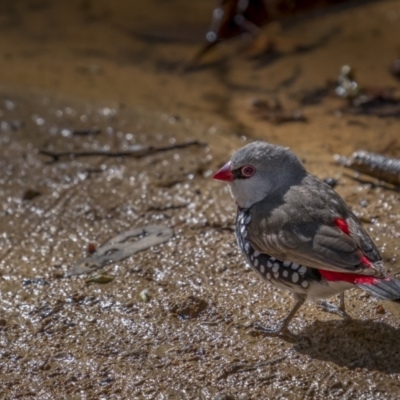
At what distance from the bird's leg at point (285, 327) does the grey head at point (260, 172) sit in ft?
1.97

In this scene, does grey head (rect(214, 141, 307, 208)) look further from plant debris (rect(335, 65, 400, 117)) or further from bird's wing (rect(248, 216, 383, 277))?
plant debris (rect(335, 65, 400, 117))

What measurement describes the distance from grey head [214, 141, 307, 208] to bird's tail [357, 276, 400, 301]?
92 centimetres

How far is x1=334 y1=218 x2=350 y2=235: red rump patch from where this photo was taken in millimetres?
3863

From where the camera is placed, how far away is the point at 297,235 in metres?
3.93

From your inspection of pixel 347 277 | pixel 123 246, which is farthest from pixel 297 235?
pixel 123 246

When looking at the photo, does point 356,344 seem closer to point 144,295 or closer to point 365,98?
point 144,295

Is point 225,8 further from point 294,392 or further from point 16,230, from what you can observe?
point 294,392

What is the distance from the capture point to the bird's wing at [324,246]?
12.0ft

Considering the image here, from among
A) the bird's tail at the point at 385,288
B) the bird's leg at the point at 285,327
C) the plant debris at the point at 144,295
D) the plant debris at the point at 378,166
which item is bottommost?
the plant debris at the point at 144,295

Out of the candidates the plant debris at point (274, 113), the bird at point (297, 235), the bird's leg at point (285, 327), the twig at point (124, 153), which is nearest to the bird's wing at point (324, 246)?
the bird at point (297, 235)

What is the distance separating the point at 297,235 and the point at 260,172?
1.82 feet

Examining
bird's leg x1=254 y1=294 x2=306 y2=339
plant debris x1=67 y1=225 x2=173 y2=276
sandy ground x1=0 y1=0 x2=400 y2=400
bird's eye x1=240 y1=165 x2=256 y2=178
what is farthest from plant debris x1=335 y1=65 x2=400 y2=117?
bird's leg x1=254 y1=294 x2=306 y2=339

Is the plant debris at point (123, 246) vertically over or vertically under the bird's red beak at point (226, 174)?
under

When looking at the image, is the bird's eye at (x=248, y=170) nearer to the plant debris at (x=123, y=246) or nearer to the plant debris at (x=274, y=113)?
the plant debris at (x=123, y=246)
